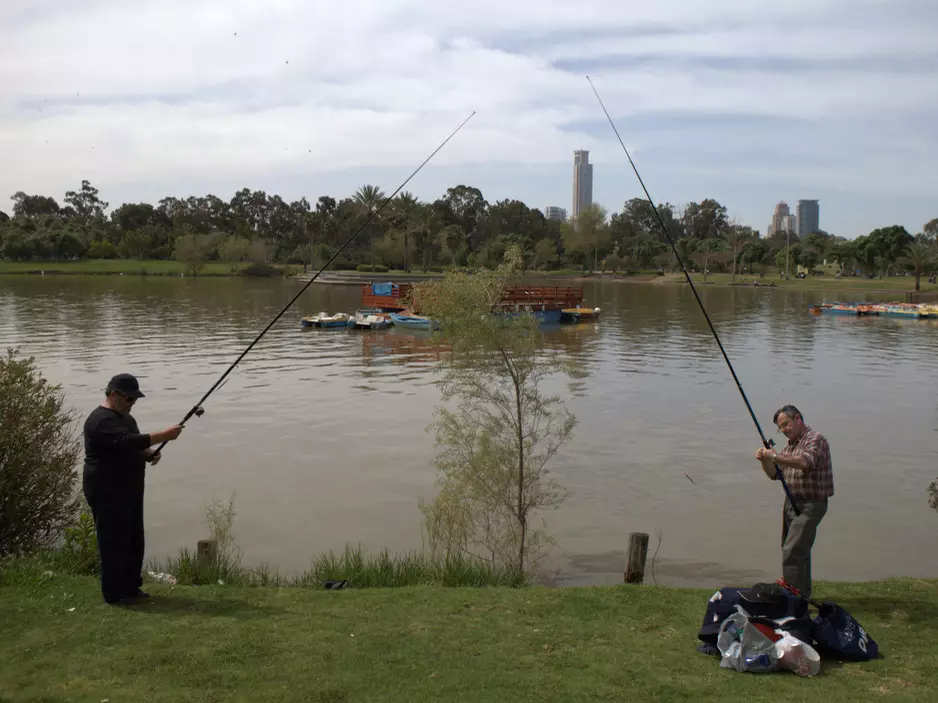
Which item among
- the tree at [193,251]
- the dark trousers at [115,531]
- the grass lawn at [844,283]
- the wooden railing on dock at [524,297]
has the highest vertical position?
the tree at [193,251]

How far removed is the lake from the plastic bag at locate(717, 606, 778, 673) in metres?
5.08

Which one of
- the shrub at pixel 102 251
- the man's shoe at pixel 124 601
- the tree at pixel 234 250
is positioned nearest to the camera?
the man's shoe at pixel 124 601

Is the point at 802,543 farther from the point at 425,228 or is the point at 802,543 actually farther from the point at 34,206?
the point at 34,206

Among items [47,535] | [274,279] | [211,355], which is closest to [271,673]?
[47,535]

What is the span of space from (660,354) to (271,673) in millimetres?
32271

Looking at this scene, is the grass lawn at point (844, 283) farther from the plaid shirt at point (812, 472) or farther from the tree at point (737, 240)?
the plaid shirt at point (812, 472)

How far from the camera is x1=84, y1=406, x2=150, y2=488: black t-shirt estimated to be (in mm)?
6414

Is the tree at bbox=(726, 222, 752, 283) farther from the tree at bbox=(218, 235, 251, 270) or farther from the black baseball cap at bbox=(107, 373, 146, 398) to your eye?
the black baseball cap at bbox=(107, 373, 146, 398)

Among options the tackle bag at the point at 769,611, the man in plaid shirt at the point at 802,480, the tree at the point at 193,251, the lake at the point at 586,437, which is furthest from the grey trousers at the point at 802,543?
the tree at the point at 193,251

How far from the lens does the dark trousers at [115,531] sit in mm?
6547

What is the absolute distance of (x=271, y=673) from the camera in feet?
17.9

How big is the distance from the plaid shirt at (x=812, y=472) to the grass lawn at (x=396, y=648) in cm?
122

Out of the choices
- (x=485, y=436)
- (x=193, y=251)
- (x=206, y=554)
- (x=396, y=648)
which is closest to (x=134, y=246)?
(x=193, y=251)

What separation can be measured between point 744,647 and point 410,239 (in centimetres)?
10379
